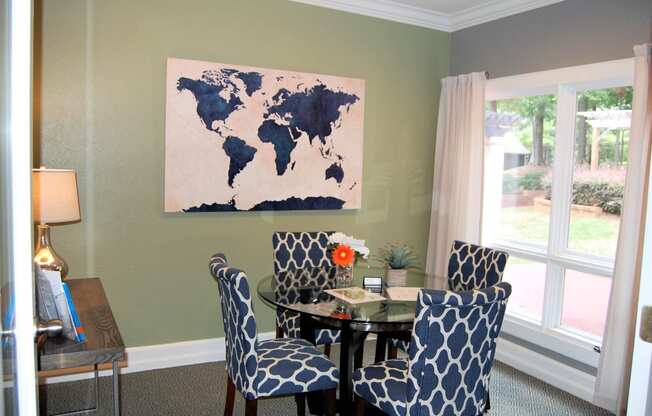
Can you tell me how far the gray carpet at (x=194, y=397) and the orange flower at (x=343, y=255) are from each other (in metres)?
1.01

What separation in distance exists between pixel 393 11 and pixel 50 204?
10.2ft

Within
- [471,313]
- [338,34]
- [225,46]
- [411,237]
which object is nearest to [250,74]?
[225,46]

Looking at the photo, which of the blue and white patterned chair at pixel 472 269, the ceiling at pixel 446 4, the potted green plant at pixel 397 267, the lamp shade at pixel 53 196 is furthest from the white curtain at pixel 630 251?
the lamp shade at pixel 53 196

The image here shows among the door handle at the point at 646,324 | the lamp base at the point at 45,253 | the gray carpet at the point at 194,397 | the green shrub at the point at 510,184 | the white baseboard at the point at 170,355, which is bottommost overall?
the gray carpet at the point at 194,397

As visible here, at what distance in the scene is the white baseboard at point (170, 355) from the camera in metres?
3.88

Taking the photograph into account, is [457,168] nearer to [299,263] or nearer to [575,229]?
[575,229]

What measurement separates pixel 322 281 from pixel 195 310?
1221 mm

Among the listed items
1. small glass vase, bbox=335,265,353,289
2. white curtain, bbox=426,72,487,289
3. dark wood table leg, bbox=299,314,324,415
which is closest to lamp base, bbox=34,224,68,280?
dark wood table leg, bbox=299,314,324,415

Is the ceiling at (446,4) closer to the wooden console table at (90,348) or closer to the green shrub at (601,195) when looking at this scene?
the green shrub at (601,195)

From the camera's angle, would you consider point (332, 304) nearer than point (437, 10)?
Yes

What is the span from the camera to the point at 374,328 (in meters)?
2.67

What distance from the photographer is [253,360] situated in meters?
2.65

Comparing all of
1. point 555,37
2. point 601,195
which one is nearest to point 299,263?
point 601,195

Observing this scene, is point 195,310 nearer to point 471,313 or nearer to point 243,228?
point 243,228
